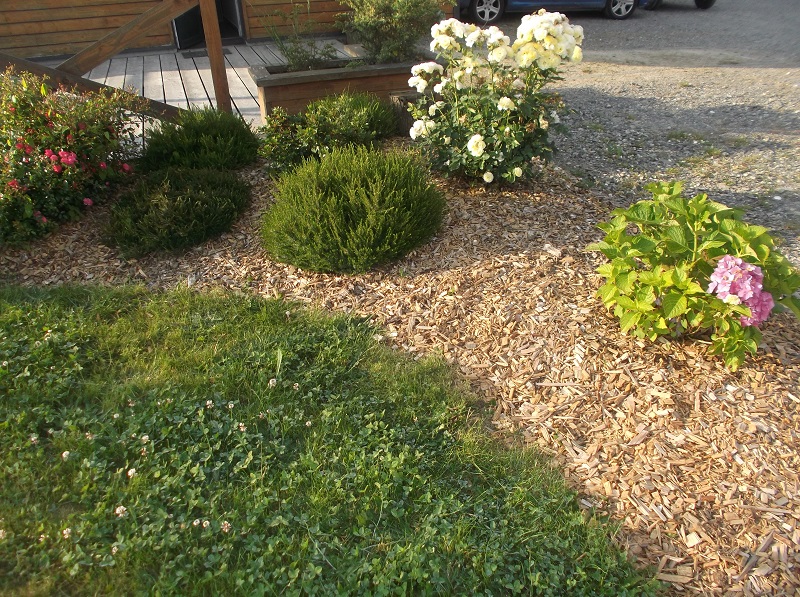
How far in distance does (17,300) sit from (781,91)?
8606mm

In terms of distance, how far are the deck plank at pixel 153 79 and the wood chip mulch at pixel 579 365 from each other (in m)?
2.83

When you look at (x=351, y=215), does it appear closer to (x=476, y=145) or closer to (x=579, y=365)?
(x=476, y=145)

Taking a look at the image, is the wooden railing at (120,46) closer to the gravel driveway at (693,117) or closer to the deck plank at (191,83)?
the deck plank at (191,83)

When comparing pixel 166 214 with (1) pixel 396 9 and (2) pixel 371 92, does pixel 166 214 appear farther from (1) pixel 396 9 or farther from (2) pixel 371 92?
(1) pixel 396 9

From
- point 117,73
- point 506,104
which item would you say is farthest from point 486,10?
point 506,104

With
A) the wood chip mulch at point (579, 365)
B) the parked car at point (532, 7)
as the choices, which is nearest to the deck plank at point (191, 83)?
the wood chip mulch at point (579, 365)

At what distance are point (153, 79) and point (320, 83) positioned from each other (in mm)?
2982

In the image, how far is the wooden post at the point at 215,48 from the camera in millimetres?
5035

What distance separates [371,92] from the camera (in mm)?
5848

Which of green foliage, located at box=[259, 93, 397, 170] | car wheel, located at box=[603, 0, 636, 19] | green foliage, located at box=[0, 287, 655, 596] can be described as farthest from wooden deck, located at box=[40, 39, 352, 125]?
car wheel, located at box=[603, 0, 636, 19]

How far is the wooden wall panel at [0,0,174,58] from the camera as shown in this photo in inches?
325

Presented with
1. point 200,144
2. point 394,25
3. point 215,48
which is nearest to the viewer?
point 200,144

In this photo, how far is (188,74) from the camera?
24.8 ft

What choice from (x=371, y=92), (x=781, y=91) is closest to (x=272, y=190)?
(x=371, y=92)
